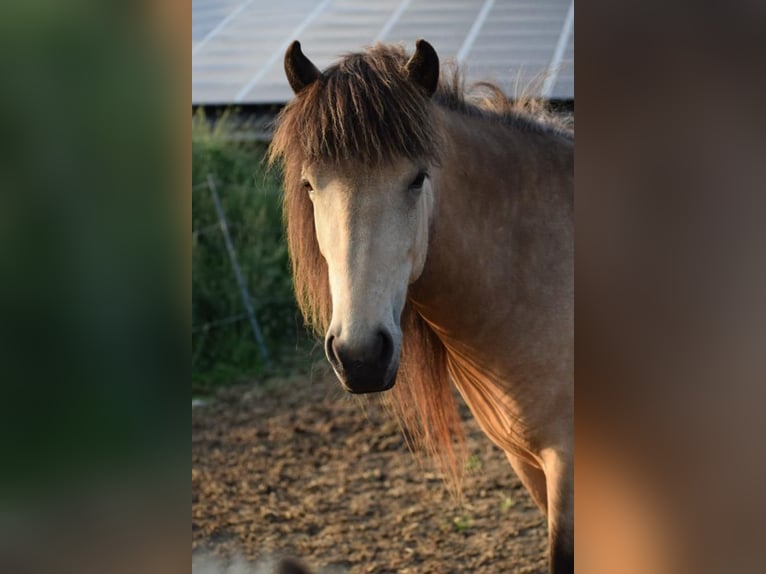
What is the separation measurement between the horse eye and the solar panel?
278 centimetres

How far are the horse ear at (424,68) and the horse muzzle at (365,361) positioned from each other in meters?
0.57

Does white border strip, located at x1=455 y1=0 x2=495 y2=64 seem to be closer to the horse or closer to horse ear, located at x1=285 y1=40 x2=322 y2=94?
the horse

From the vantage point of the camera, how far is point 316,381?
16.8 ft

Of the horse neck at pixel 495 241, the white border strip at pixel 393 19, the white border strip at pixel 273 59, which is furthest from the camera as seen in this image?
the white border strip at pixel 273 59

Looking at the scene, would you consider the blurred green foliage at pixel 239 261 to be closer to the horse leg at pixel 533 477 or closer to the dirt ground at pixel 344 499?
the dirt ground at pixel 344 499

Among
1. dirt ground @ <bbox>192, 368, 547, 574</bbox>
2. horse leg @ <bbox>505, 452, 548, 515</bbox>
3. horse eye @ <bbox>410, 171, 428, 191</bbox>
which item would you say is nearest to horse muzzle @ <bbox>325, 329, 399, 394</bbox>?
horse eye @ <bbox>410, 171, 428, 191</bbox>

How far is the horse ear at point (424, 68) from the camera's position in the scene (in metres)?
1.65

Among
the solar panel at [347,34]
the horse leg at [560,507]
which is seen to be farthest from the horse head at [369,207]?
the solar panel at [347,34]

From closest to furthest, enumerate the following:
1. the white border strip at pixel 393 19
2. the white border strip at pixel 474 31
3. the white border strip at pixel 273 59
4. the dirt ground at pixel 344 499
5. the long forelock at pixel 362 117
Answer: the long forelock at pixel 362 117 < the dirt ground at pixel 344 499 < the white border strip at pixel 474 31 < the white border strip at pixel 393 19 < the white border strip at pixel 273 59

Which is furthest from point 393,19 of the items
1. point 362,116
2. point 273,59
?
point 362,116

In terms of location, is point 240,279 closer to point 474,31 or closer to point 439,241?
point 474,31
